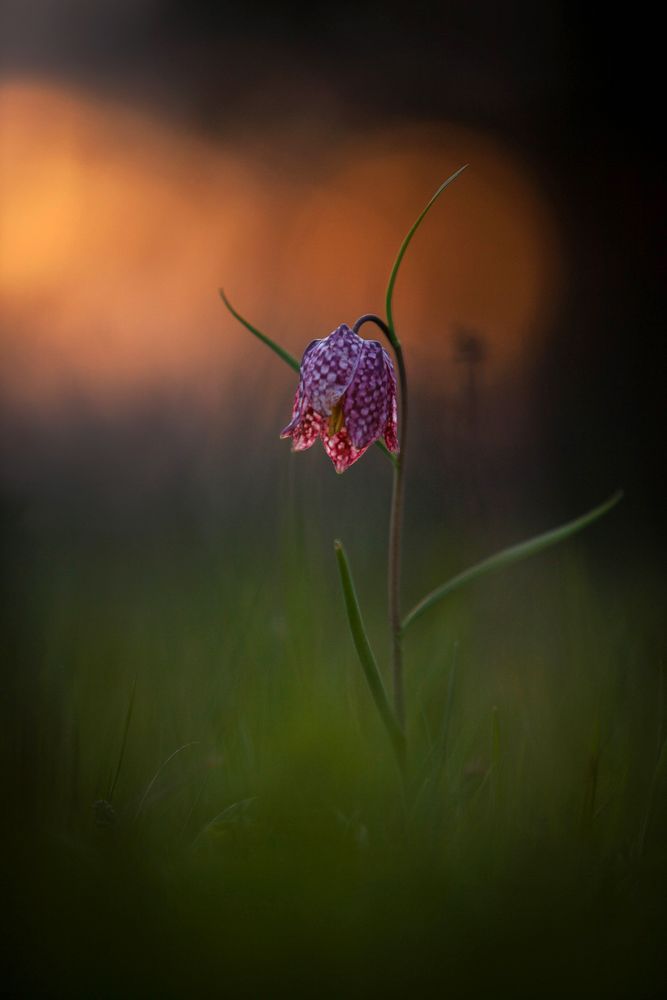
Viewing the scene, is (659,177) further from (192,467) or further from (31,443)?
(31,443)

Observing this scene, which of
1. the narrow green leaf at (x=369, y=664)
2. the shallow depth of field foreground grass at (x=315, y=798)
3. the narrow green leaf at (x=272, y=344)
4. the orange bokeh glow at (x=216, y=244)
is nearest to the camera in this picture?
the shallow depth of field foreground grass at (x=315, y=798)

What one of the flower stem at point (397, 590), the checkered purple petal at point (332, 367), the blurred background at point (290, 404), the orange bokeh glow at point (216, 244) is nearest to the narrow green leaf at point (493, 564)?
the flower stem at point (397, 590)

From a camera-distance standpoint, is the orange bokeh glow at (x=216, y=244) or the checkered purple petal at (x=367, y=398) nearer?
the checkered purple petal at (x=367, y=398)

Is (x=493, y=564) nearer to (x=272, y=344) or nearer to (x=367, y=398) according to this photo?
(x=367, y=398)

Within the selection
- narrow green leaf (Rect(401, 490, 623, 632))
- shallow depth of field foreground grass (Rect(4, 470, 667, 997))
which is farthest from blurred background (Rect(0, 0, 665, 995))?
narrow green leaf (Rect(401, 490, 623, 632))

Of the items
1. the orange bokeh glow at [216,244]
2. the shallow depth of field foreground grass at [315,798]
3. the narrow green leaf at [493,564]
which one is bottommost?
the shallow depth of field foreground grass at [315,798]

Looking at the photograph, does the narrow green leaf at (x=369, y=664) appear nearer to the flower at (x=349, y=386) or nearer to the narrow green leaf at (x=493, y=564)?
the narrow green leaf at (x=493, y=564)

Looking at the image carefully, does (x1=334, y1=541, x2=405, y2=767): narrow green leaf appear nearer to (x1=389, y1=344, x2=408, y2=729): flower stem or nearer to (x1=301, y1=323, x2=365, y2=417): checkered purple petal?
(x1=389, y1=344, x2=408, y2=729): flower stem
